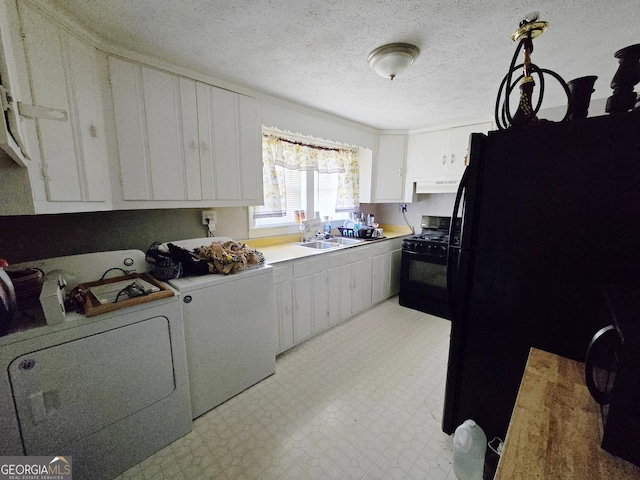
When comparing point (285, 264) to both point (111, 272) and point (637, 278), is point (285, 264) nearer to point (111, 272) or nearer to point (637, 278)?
point (111, 272)

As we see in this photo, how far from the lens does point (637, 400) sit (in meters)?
0.62

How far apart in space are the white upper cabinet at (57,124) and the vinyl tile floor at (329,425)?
1.50 m

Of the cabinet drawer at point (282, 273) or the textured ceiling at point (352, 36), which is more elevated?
the textured ceiling at point (352, 36)

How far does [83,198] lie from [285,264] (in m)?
1.39

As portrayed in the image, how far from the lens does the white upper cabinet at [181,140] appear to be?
1649 millimetres

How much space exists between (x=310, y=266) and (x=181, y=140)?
1477 mm

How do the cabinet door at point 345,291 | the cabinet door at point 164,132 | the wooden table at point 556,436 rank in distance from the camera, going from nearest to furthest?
the wooden table at point 556,436
the cabinet door at point 164,132
the cabinet door at point 345,291

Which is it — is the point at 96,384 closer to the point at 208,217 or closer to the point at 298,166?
the point at 208,217

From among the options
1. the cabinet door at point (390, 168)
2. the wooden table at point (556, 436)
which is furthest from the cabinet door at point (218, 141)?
the cabinet door at point (390, 168)

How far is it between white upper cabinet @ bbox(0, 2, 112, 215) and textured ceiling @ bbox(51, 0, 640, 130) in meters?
0.18

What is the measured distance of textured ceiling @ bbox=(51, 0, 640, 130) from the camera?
49.0 inches

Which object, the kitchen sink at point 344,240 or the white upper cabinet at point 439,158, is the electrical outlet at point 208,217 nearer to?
the kitchen sink at point 344,240

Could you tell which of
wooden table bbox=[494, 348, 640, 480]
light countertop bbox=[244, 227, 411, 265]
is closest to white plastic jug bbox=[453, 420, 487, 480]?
wooden table bbox=[494, 348, 640, 480]

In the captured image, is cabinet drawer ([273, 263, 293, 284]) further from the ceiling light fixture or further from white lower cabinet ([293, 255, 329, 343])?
the ceiling light fixture
